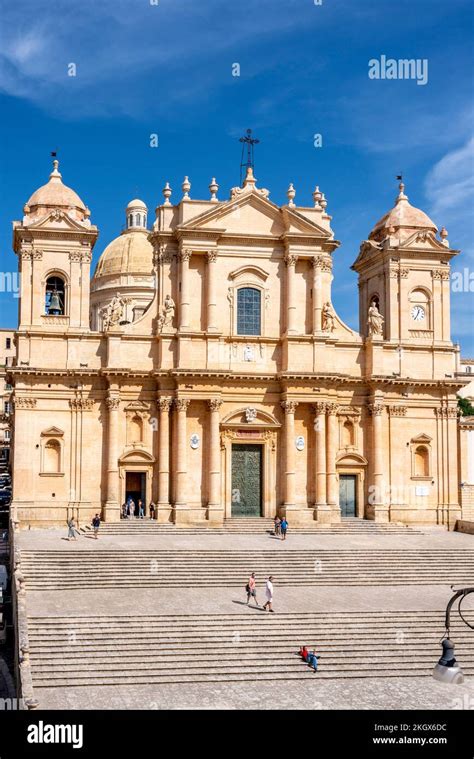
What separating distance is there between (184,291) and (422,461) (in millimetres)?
13677

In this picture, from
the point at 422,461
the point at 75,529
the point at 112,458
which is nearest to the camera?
the point at 75,529

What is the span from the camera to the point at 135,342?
1591 inches

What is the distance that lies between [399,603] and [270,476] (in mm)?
13466

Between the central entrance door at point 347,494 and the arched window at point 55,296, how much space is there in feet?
48.0

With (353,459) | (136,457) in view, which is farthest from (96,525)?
(353,459)

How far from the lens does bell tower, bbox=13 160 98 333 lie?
3959 cm

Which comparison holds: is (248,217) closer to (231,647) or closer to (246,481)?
(246,481)

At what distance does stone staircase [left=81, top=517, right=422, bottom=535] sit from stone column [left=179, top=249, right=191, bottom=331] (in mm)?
8597

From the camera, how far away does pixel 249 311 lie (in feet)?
136

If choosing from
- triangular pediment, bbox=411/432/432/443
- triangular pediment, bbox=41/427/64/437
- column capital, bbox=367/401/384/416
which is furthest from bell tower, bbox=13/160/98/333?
triangular pediment, bbox=411/432/432/443

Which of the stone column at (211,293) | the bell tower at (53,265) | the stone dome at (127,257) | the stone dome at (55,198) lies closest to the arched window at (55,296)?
the bell tower at (53,265)
